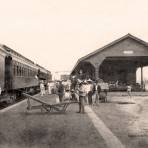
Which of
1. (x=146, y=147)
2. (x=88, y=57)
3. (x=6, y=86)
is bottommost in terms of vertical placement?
(x=146, y=147)

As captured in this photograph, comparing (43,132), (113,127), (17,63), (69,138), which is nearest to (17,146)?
(69,138)

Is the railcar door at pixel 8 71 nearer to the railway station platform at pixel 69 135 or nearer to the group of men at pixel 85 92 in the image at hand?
the group of men at pixel 85 92

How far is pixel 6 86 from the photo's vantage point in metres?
23.9

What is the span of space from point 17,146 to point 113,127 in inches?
183

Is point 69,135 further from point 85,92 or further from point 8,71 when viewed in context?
point 8,71

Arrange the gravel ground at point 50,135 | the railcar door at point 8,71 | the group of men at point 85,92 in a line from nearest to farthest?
the gravel ground at point 50,135, the group of men at point 85,92, the railcar door at point 8,71

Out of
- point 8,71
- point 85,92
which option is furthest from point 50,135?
point 8,71

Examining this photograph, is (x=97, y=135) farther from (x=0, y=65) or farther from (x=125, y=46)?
(x=125, y=46)

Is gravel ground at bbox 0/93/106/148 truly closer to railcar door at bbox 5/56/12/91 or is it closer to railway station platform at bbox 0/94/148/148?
railway station platform at bbox 0/94/148/148

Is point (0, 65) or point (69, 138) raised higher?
point (0, 65)

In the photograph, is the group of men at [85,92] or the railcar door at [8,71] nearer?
the group of men at [85,92]

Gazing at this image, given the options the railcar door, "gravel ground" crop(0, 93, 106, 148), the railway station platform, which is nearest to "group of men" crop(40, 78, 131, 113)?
the railcar door

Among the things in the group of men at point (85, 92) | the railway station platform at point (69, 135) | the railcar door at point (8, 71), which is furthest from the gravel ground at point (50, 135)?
the railcar door at point (8, 71)

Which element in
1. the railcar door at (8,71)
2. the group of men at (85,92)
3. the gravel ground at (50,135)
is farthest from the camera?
the railcar door at (8,71)
